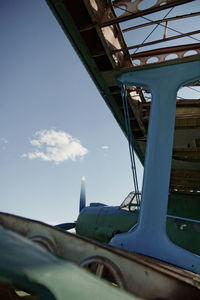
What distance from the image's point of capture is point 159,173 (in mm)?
3924

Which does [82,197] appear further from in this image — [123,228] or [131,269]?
[131,269]

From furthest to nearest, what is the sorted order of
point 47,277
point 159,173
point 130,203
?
1. point 130,203
2. point 159,173
3. point 47,277

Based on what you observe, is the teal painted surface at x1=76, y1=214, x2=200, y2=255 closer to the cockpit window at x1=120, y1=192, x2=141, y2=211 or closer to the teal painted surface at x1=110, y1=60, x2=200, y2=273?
the cockpit window at x1=120, y1=192, x2=141, y2=211

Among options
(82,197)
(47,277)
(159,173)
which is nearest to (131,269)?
(47,277)

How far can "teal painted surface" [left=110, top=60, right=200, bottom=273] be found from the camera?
347cm

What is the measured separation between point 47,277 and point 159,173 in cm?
358

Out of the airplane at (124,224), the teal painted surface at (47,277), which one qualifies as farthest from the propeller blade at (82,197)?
the teal painted surface at (47,277)

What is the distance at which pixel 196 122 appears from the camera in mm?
6824

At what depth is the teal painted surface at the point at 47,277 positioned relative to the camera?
56 cm

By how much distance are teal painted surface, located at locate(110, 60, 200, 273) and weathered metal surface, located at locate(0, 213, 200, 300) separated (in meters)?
2.56

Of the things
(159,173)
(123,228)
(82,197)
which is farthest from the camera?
(82,197)

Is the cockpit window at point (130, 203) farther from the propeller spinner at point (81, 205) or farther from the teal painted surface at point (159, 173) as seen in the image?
the teal painted surface at point (159, 173)

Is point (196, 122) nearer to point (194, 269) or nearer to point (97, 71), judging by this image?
point (97, 71)

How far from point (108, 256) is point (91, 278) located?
21.6 inches
